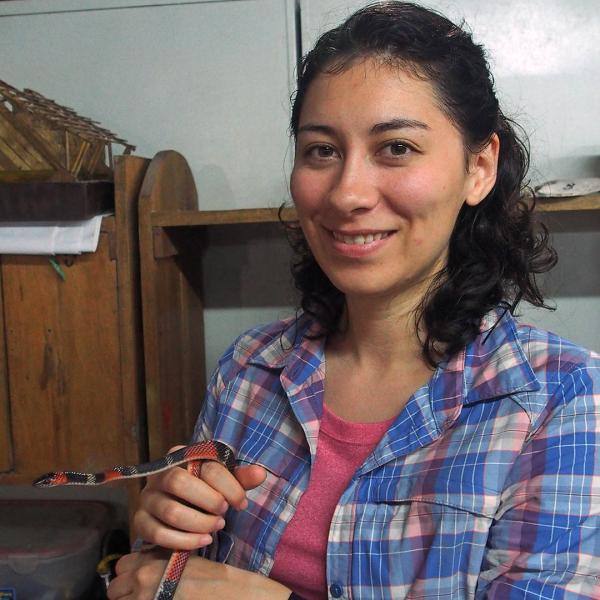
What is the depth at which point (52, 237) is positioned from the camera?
59.2 inches

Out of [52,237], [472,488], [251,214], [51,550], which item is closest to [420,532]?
[472,488]

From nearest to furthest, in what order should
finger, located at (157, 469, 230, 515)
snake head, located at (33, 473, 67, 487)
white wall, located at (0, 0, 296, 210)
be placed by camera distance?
finger, located at (157, 469, 230, 515) → snake head, located at (33, 473, 67, 487) → white wall, located at (0, 0, 296, 210)

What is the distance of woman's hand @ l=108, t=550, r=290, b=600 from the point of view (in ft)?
3.11

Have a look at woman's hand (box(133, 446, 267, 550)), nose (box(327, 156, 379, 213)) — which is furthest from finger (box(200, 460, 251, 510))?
nose (box(327, 156, 379, 213))

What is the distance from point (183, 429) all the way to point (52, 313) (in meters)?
0.47

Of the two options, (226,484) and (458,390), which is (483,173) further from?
(226,484)

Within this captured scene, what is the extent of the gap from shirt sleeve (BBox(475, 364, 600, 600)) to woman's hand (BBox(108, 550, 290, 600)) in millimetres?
300

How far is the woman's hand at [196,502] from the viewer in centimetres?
92

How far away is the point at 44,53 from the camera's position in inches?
78.2

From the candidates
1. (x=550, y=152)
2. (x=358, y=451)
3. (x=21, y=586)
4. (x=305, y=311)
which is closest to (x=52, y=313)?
(x=305, y=311)

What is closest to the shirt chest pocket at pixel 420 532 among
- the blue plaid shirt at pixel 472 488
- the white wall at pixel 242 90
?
the blue plaid shirt at pixel 472 488

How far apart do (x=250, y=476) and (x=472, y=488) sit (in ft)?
0.98

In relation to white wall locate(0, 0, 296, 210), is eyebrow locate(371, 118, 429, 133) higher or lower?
lower

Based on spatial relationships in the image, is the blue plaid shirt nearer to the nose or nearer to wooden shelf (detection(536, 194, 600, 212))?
the nose
